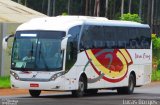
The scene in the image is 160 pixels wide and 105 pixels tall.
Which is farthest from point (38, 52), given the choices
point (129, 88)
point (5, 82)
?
point (5, 82)

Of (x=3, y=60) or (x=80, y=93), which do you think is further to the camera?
(x=3, y=60)

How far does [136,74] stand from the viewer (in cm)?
3092

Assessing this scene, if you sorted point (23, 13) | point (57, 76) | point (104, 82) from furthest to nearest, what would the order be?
point (23, 13) → point (104, 82) → point (57, 76)

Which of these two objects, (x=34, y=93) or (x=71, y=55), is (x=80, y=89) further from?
(x=34, y=93)

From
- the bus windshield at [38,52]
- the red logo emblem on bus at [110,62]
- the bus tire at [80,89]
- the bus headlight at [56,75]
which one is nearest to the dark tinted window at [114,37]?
the red logo emblem on bus at [110,62]

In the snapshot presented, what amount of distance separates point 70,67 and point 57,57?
720mm

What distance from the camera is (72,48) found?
2573 cm

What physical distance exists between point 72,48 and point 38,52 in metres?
1.31

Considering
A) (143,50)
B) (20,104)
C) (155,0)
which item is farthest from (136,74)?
(155,0)

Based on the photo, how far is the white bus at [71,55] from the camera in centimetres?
2523

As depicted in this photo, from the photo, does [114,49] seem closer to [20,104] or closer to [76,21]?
[76,21]

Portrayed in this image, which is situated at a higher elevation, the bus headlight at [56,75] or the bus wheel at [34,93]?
the bus headlight at [56,75]

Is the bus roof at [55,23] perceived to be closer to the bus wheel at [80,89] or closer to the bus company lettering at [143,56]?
the bus wheel at [80,89]

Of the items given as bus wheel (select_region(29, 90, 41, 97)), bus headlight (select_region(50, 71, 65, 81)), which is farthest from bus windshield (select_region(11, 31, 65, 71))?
bus wheel (select_region(29, 90, 41, 97))
